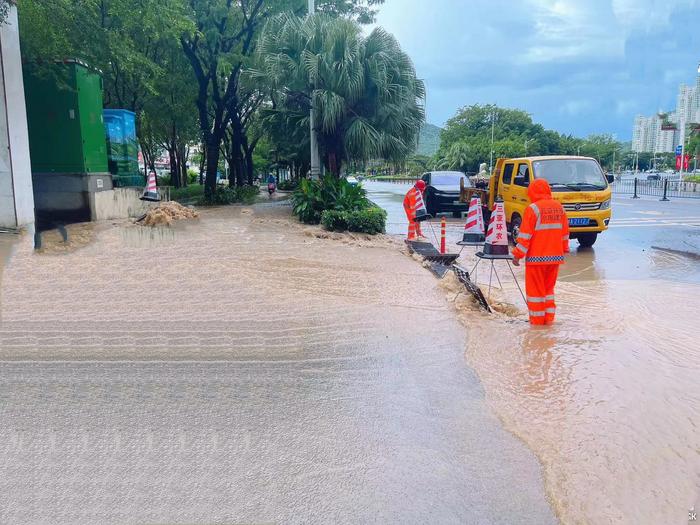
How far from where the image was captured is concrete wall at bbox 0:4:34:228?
11.0 meters

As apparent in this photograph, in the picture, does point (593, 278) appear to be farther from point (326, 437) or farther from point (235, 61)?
point (235, 61)

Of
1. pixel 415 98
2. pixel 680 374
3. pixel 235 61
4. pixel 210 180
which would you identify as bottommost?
pixel 680 374

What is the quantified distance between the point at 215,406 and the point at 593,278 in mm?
7487

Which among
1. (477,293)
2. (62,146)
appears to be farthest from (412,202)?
(62,146)

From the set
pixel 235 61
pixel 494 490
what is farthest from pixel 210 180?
pixel 494 490

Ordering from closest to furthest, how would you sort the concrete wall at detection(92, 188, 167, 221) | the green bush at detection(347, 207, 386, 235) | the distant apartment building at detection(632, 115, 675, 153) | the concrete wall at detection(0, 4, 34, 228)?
the concrete wall at detection(0, 4, 34, 228) < the green bush at detection(347, 207, 386, 235) < the concrete wall at detection(92, 188, 167, 221) < the distant apartment building at detection(632, 115, 675, 153)

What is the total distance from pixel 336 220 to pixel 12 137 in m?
6.89

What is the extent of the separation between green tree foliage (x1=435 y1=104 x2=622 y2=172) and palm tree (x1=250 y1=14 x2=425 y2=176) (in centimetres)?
5478

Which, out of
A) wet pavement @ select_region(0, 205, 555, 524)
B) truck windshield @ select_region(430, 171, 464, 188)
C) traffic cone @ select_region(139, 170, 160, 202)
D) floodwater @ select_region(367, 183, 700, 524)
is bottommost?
floodwater @ select_region(367, 183, 700, 524)

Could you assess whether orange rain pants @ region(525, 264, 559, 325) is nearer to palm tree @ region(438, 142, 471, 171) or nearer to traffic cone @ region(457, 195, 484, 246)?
traffic cone @ region(457, 195, 484, 246)

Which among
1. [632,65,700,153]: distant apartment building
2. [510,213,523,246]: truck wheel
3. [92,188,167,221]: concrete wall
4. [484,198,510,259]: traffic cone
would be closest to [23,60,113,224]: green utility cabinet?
[92,188,167,221]: concrete wall

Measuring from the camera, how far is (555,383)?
16.6 ft

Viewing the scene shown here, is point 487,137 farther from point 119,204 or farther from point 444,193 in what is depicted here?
point 119,204

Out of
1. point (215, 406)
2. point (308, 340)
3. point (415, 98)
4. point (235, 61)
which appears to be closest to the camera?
point (215, 406)
